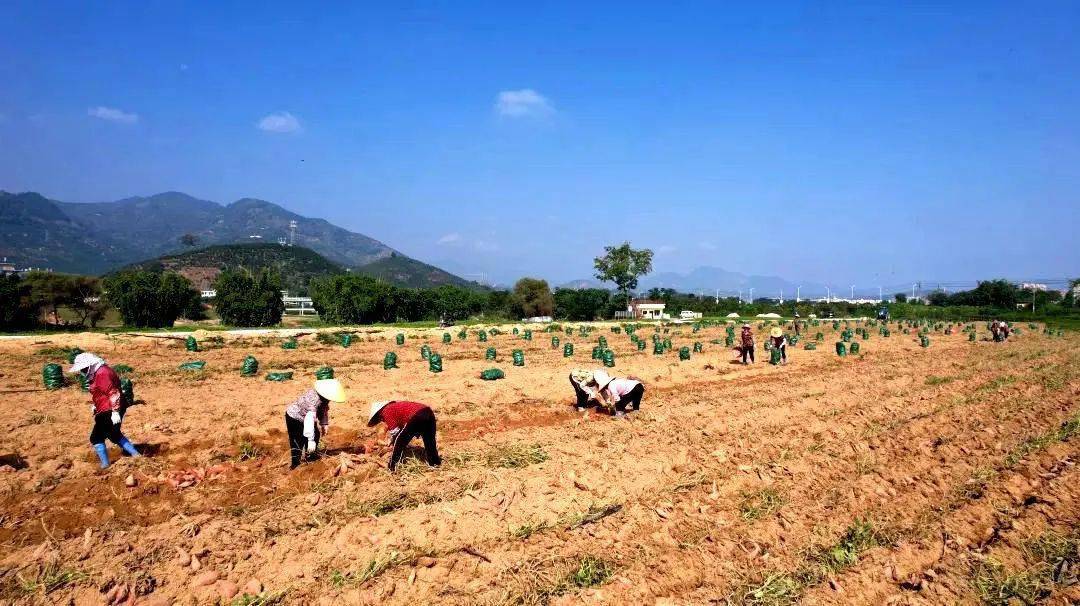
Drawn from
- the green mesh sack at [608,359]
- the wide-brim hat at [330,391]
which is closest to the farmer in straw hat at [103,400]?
the wide-brim hat at [330,391]

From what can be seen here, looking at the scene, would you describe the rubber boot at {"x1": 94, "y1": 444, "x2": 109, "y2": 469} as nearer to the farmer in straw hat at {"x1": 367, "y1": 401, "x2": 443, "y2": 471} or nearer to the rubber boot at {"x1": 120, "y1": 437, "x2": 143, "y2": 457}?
the rubber boot at {"x1": 120, "y1": 437, "x2": 143, "y2": 457}

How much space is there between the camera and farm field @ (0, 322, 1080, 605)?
5453 millimetres

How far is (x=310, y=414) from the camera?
8141 mm

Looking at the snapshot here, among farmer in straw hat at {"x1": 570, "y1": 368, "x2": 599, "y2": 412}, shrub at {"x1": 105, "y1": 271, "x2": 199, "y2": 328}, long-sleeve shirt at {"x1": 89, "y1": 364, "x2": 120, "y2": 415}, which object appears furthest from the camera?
shrub at {"x1": 105, "y1": 271, "x2": 199, "y2": 328}

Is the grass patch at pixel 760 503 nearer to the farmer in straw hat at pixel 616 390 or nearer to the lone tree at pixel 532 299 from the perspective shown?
the farmer in straw hat at pixel 616 390

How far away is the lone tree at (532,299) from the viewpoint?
74.4 metres

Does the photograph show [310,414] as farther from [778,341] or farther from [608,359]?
[778,341]

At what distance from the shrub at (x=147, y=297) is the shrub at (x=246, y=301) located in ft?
10.2

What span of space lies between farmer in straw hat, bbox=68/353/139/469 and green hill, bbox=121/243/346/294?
125090 millimetres

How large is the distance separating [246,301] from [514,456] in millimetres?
54959

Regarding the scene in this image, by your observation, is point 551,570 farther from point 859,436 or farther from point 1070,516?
point 859,436

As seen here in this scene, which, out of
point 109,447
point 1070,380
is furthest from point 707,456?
point 1070,380

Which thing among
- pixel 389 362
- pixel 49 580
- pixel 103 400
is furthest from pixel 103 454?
pixel 389 362

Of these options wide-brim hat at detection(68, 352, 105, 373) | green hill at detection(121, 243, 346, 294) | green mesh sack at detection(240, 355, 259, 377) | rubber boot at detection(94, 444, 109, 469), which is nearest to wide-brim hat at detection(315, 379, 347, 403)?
wide-brim hat at detection(68, 352, 105, 373)
